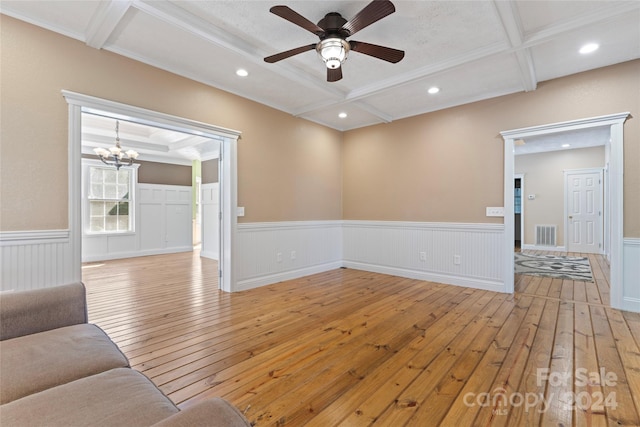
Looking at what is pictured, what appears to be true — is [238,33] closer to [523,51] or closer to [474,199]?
[523,51]

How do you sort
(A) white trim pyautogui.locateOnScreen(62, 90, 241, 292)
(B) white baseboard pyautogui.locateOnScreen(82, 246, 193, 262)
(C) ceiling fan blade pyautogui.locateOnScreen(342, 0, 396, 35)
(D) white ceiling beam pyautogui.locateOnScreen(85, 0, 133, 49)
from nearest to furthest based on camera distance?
(C) ceiling fan blade pyautogui.locateOnScreen(342, 0, 396, 35) → (D) white ceiling beam pyautogui.locateOnScreen(85, 0, 133, 49) → (A) white trim pyautogui.locateOnScreen(62, 90, 241, 292) → (B) white baseboard pyautogui.locateOnScreen(82, 246, 193, 262)

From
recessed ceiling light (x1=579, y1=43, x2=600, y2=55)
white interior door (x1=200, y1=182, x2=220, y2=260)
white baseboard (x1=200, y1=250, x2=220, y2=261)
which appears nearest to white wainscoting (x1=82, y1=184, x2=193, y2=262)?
white interior door (x1=200, y1=182, x2=220, y2=260)

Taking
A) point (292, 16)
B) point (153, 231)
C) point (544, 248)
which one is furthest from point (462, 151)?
point (153, 231)

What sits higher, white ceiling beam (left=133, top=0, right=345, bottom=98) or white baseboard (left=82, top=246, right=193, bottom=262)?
white ceiling beam (left=133, top=0, right=345, bottom=98)

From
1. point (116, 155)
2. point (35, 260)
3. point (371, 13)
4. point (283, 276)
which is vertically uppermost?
point (371, 13)

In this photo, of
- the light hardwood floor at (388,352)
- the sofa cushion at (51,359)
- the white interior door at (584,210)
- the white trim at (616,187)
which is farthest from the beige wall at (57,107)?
the white interior door at (584,210)

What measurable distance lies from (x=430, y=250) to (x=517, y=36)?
3.09 metres

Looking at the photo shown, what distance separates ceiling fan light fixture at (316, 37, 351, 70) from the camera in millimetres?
2562

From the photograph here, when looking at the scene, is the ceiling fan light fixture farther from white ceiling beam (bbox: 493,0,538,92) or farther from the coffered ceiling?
white ceiling beam (bbox: 493,0,538,92)

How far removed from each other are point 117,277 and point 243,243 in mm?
2608

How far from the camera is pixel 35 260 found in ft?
8.73

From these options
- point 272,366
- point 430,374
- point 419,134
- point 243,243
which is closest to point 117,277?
point 243,243

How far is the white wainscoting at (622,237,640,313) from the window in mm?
9241

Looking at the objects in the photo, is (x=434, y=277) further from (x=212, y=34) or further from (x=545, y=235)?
(x=545, y=235)
